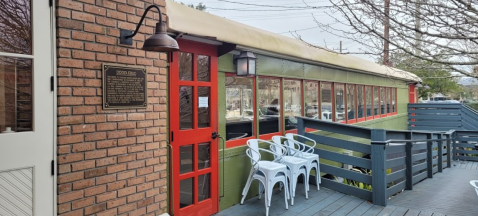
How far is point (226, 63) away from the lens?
4312 mm

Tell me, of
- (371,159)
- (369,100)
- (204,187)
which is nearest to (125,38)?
(204,187)

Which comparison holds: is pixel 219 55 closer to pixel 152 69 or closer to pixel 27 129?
pixel 152 69

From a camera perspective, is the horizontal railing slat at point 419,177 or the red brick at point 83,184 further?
the horizontal railing slat at point 419,177

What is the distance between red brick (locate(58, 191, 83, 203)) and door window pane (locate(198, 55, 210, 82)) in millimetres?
1969

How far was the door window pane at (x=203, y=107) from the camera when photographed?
388 cm

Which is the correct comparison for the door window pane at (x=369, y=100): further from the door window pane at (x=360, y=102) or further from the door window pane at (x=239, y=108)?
the door window pane at (x=239, y=108)

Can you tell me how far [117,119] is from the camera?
2.63 metres

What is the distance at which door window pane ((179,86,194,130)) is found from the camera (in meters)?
3.66

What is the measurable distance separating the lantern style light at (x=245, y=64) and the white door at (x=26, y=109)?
8.21ft

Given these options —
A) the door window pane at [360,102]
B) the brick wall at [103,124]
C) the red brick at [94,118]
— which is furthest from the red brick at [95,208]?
the door window pane at [360,102]

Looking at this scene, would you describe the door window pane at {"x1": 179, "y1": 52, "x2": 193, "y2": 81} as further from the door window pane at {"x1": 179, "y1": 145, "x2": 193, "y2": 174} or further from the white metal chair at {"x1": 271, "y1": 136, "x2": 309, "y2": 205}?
the white metal chair at {"x1": 271, "y1": 136, "x2": 309, "y2": 205}

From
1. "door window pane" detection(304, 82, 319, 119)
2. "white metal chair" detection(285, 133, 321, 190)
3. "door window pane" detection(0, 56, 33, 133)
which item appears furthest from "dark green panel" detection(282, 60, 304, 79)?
"door window pane" detection(0, 56, 33, 133)

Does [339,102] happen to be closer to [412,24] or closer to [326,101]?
[326,101]

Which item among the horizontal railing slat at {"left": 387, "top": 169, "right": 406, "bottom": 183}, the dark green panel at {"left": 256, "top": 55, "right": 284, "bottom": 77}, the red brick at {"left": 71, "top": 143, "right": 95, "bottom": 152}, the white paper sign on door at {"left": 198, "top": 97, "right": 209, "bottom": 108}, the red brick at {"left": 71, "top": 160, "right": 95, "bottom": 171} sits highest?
the dark green panel at {"left": 256, "top": 55, "right": 284, "bottom": 77}
